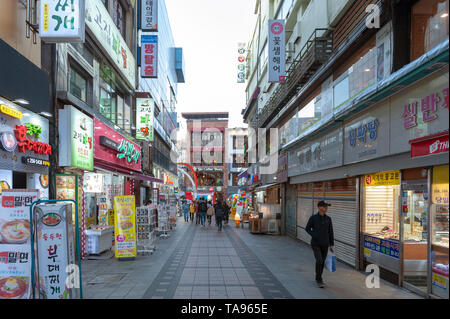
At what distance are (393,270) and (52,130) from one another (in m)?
10.1

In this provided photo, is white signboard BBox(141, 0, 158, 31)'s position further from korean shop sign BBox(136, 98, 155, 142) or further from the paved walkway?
the paved walkway

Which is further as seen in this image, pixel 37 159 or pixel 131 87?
pixel 131 87

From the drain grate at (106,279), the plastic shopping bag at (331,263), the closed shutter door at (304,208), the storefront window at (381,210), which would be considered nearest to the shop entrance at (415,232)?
the storefront window at (381,210)

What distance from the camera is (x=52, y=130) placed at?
34.7ft

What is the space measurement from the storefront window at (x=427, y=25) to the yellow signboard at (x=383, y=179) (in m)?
2.74

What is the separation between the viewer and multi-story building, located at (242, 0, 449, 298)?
621 cm

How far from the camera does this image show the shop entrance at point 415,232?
6.83 meters

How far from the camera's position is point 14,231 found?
5.75 meters

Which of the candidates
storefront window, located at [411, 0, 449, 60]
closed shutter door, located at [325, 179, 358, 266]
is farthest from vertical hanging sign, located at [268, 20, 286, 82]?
storefront window, located at [411, 0, 449, 60]

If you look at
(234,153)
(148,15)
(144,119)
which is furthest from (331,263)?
(234,153)

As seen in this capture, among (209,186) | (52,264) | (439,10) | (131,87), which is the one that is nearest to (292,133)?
(131,87)

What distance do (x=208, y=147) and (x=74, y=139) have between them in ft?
212
